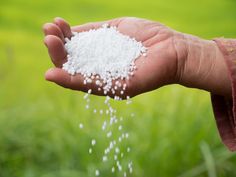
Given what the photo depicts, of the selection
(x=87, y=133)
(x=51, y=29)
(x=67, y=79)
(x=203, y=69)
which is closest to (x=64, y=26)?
(x=51, y=29)

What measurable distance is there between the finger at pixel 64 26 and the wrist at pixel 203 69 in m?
0.36

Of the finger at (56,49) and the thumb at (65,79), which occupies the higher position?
the finger at (56,49)

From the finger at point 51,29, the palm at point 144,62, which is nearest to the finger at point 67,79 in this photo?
the palm at point 144,62

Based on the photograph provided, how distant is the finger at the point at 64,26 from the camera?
5.52ft

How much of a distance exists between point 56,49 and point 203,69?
45cm

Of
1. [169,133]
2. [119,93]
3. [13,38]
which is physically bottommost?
[13,38]

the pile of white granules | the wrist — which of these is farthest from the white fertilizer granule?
the wrist

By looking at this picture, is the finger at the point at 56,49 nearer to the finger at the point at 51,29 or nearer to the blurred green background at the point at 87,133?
the finger at the point at 51,29

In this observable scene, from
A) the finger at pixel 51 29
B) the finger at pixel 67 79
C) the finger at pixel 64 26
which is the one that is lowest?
the finger at pixel 67 79

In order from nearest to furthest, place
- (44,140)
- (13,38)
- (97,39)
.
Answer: (97,39)
(44,140)
(13,38)

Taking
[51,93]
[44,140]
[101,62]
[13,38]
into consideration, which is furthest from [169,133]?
[13,38]

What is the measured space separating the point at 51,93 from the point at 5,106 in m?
0.28

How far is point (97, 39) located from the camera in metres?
1.76

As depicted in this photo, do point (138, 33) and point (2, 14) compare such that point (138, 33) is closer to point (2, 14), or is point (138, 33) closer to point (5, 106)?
point (5, 106)
